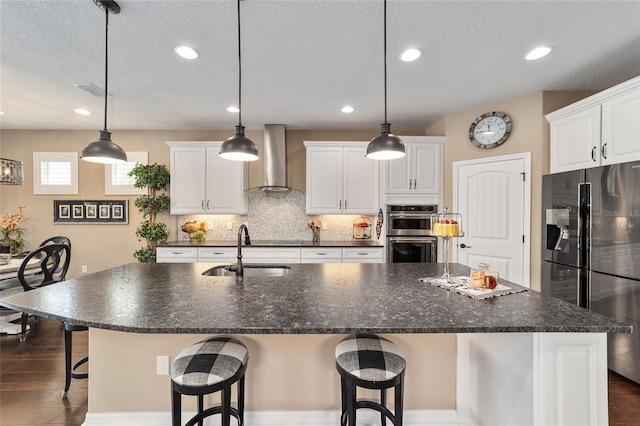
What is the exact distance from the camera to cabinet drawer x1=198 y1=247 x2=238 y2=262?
3.97m

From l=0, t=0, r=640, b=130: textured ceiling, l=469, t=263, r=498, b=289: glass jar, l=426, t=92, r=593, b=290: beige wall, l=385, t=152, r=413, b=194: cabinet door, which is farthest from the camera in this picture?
l=385, t=152, r=413, b=194: cabinet door

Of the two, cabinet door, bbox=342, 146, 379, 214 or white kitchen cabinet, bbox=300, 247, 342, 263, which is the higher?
cabinet door, bbox=342, 146, 379, 214

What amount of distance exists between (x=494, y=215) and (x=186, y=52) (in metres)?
3.59

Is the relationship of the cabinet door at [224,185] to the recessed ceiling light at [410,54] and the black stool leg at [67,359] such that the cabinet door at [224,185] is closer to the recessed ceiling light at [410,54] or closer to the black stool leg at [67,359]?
the black stool leg at [67,359]

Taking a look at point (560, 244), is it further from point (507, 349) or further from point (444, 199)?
point (507, 349)

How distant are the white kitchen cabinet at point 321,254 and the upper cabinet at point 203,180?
1.19m

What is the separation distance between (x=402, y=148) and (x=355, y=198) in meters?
2.41

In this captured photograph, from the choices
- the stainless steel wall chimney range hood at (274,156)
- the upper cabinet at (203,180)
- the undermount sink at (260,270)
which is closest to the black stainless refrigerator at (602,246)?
the undermount sink at (260,270)

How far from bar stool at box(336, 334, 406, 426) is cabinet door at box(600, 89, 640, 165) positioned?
2516 millimetres

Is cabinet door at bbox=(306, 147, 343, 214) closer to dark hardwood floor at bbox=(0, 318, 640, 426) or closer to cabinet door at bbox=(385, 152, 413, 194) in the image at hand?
cabinet door at bbox=(385, 152, 413, 194)

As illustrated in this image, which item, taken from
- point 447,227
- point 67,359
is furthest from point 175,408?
point 447,227

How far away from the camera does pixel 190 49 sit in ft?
7.52

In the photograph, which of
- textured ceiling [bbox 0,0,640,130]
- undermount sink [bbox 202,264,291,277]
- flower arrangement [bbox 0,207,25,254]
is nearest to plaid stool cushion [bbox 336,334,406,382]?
undermount sink [bbox 202,264,291,277]

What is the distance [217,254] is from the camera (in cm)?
399
